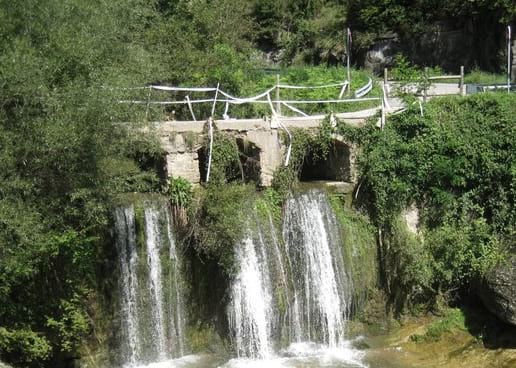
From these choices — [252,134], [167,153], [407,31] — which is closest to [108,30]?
[167,153]

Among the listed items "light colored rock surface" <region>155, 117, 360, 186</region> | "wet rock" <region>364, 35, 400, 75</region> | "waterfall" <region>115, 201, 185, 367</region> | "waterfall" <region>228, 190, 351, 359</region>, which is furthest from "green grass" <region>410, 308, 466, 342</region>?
"wet rock" <region>364, 35, 400, 75</region>

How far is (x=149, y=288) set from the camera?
14.7m

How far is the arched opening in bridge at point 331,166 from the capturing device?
Result: 17.1m

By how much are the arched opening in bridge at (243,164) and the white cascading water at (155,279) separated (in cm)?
185

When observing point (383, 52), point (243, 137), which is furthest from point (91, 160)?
point (383, 52)

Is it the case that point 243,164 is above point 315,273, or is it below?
above

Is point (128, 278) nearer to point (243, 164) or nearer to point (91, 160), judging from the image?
point (91, 160)

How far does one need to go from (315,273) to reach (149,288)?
11.9 feet

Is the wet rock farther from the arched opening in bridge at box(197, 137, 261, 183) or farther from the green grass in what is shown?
the green grass

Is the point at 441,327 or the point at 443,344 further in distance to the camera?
the point at 441,327

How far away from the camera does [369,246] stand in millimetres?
16359

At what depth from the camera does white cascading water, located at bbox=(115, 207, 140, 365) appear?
14445 mm

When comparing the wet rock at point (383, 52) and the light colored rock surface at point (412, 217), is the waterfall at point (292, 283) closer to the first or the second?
the light colored rock surface at point (412, 217)

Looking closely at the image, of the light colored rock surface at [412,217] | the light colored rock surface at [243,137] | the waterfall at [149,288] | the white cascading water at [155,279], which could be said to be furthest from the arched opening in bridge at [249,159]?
the light colored rock surface at [412,217]
